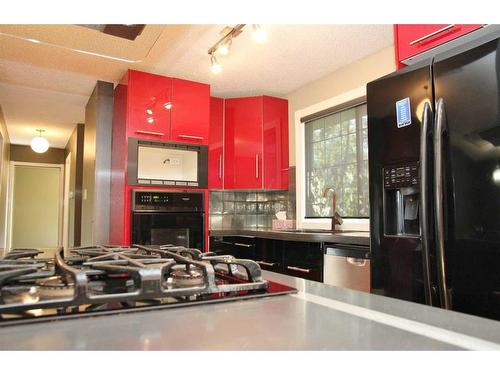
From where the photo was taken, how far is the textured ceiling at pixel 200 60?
2191 mm

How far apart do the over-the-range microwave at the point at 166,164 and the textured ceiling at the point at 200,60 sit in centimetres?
59

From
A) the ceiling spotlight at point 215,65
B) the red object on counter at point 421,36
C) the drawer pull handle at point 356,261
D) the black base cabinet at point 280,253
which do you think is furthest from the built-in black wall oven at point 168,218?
the red object on counter at point 421,36

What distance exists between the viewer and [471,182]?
112 centimetres

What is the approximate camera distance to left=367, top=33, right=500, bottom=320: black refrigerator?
1.08 meters

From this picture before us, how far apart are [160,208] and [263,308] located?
2.29 metres

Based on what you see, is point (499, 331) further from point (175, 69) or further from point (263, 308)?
point (175, 69)

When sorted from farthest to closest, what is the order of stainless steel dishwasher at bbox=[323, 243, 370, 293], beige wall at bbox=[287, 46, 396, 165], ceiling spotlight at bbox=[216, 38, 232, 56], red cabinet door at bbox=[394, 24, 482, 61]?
beige wall at bbox=[287, 46, 396, 165] < ceiling spotlight at bbox=[216, 38, 232, 56] < stainless steel dishwasher at bbox=[323, 243, 370, 293] < red cabinet door at bbox=[394, 24, 482, 61]

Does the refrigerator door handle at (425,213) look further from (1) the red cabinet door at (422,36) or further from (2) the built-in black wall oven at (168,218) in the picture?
(2) the built-in black wall oven at (168,218)

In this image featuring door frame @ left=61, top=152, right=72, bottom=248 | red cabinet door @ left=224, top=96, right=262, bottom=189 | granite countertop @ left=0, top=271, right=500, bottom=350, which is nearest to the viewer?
granite countertop @ left=0, top=271, right=500, bottom=350

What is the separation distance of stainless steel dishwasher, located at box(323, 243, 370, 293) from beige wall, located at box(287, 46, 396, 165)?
4.38 feet

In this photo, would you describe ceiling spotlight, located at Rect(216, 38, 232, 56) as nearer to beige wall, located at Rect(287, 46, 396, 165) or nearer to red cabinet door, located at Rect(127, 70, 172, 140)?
red cabinet door, located at Rect(127, 70, 172, 140)

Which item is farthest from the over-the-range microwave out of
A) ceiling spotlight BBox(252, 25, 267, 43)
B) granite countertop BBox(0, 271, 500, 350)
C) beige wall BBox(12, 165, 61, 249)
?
beige wall BBox(12, 165, 61, 249)
